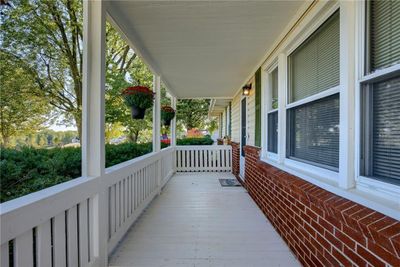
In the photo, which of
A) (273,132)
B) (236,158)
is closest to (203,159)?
(236,158)

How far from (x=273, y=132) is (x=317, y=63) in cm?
142

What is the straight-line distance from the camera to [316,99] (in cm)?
213

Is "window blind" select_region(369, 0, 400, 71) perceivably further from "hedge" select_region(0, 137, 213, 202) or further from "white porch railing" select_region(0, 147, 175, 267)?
"hedge" select_region(0, 137, 213, 202)

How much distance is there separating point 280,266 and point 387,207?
3.84 ft

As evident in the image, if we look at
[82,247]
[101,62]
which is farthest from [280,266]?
[101,62]

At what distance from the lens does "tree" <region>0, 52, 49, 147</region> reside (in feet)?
5.44

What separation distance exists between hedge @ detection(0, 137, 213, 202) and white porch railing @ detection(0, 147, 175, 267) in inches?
23.7

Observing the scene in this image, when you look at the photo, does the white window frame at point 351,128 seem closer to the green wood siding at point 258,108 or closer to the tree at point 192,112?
the green wood siding at point 258,108

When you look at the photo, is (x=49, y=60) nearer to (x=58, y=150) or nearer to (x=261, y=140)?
(x=58, y=150)

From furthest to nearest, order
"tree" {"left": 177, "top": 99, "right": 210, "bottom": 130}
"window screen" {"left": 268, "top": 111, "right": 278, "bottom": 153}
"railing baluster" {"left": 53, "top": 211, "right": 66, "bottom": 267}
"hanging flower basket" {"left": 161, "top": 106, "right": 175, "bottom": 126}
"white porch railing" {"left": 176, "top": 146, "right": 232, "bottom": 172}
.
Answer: "tree" {"left": 177, "top": 99, "right": 210, "bottom": 130} < "white porch railing" {"left": 176, "top": 146, "right": 232, "bottom": 172} < "hanging flower basket" {"left": 161, "top": 106, "right": 175, "bottom": 126} < "window screen" {"left": 268, "top": 111, "right": 278, "bottom": 153} < "railing baluster" {"left": 53, "top": 211, "right": 66, "bottom": 267}

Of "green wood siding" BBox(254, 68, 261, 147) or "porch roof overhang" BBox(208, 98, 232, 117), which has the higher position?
"porch roof overhang" BBox(208, 98, 232, 117)

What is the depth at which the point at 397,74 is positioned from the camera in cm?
125

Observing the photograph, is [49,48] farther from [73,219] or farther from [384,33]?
[384,33]

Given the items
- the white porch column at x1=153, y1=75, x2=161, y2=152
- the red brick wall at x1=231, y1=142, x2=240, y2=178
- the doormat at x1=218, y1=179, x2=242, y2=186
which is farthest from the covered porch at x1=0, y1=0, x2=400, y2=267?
the red brick wall at x1=231, y1=142, x2=240, y2=178
